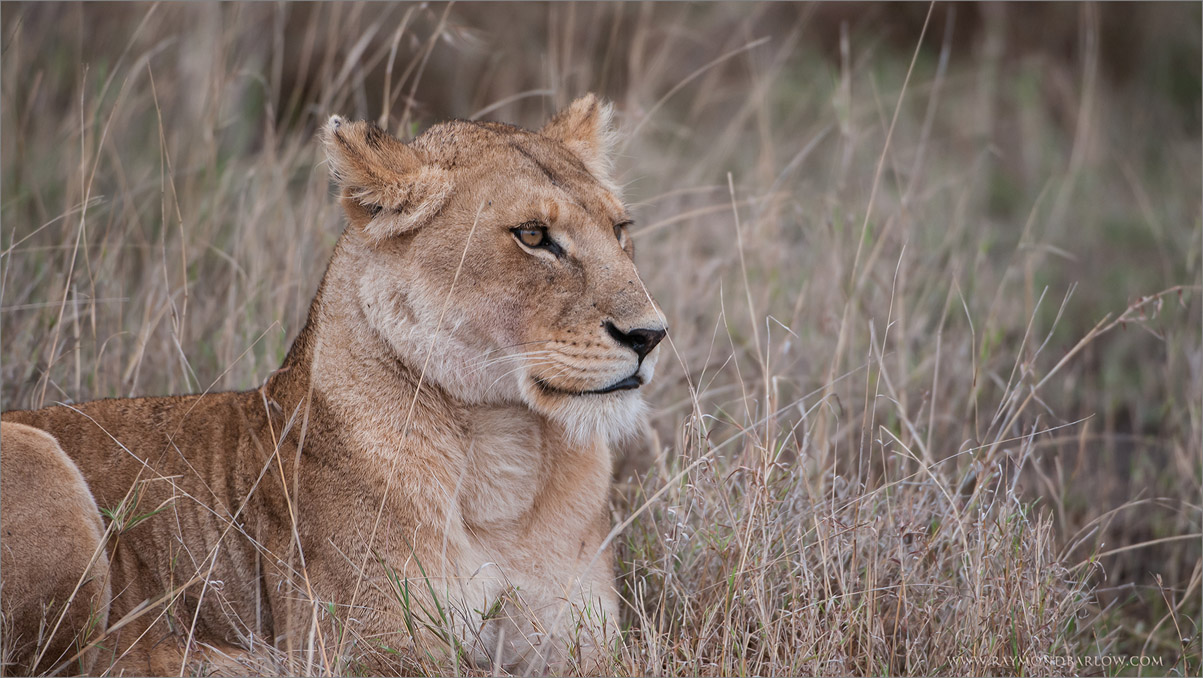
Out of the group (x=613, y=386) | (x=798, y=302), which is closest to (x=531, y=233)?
(x=613, y=386)

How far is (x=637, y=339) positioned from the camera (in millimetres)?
3000

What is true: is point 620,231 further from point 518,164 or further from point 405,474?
point 405,474

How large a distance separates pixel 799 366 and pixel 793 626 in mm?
2767

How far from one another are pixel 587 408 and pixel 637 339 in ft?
0.83

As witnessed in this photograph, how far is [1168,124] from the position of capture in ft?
34.0

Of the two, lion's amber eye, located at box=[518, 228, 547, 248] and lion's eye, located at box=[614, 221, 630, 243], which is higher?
lion's amber eye, located at box=[518, 228, 547, 248]

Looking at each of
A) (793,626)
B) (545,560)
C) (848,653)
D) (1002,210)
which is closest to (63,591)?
(545,560)

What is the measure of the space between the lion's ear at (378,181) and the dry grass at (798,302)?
3.34 feet

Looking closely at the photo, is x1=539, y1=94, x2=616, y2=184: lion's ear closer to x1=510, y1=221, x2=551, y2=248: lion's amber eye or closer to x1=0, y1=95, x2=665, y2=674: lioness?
x1=0, y1=95, x2=665, y2=674: lioness

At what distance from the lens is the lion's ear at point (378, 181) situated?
3180 millimetres

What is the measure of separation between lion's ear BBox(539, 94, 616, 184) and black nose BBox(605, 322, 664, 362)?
928mm

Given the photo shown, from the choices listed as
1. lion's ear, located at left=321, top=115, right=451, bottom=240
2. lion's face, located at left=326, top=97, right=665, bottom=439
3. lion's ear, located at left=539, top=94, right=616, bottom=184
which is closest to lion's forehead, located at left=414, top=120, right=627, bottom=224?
lion's face, located at left=326, top=97, right=665, bottom=439

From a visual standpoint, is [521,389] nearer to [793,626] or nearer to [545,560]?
[545,560]

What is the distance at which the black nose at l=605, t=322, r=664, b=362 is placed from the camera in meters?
2.99
